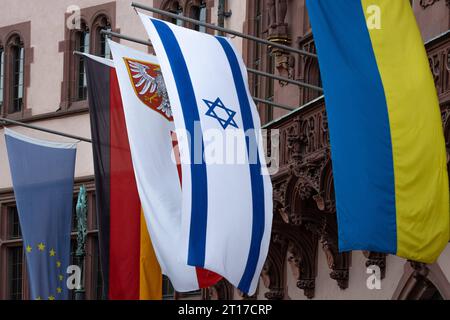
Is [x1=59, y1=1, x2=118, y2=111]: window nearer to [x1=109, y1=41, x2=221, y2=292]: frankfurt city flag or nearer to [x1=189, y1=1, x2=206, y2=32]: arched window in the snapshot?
[x1=189, y1=1, x2=206, y2=32]: arched window

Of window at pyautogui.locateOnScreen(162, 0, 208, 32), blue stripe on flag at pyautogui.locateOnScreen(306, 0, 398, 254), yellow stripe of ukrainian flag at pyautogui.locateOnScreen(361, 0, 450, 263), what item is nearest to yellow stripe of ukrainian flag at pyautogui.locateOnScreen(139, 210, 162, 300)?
blue stripe on flag at pyautogui.locateOnScreen(306, 0, 398, 254)

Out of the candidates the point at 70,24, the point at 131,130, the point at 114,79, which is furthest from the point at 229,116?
the point at 70,24

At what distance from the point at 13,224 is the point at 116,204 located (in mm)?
14591

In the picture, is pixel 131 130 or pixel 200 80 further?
pixel 131 130

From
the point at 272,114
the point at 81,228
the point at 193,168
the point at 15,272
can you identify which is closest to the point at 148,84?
the point at 193,168

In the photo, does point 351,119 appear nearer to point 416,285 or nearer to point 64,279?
point 416,285

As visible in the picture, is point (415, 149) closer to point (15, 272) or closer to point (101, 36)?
point (101, 36)

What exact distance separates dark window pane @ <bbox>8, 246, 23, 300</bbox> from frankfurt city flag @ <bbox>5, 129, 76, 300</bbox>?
9.38 m

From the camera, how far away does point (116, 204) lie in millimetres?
30047

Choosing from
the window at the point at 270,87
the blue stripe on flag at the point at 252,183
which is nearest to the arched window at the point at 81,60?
the window at the point at 270,87

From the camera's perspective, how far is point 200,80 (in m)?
26.0

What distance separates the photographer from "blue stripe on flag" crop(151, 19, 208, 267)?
81.1 feet

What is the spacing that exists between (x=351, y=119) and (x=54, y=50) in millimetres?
22103
